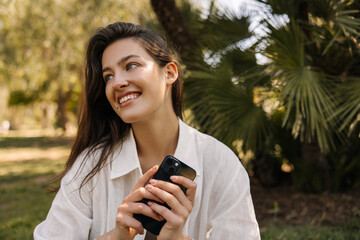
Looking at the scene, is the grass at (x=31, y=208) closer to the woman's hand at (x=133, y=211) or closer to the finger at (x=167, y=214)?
the woman's hand at (x=133, y=211)

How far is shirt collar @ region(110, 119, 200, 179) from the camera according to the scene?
1806 mm

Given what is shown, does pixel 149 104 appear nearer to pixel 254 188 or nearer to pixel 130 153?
pixel 130 153

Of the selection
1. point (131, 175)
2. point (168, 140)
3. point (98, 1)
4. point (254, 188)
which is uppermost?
point (98, 1)

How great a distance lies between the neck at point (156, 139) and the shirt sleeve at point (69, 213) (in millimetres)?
341

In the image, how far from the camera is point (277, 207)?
4.36 m

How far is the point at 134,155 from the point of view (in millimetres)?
1860

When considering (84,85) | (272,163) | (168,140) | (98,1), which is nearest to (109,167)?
(168,140)

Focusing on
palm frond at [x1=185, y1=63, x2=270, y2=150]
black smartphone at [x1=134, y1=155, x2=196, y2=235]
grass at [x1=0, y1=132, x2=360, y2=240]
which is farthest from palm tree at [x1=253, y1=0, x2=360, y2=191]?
black smartphone at [x1=134, y1=155, x2=196, y2=235]

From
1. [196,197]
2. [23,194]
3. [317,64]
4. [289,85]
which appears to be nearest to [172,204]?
[196,197]

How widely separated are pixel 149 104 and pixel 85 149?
480 mm

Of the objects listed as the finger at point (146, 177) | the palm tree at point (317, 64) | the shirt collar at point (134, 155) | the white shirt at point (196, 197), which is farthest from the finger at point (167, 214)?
the palm tree at point (317, 64)

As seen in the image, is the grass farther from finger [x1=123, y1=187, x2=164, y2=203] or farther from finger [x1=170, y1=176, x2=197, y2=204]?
finger [x1=170, y1=176, x2=197, y2=204]

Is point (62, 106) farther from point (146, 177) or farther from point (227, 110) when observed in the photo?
point (146, 177)

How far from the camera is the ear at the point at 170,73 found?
1943mm
